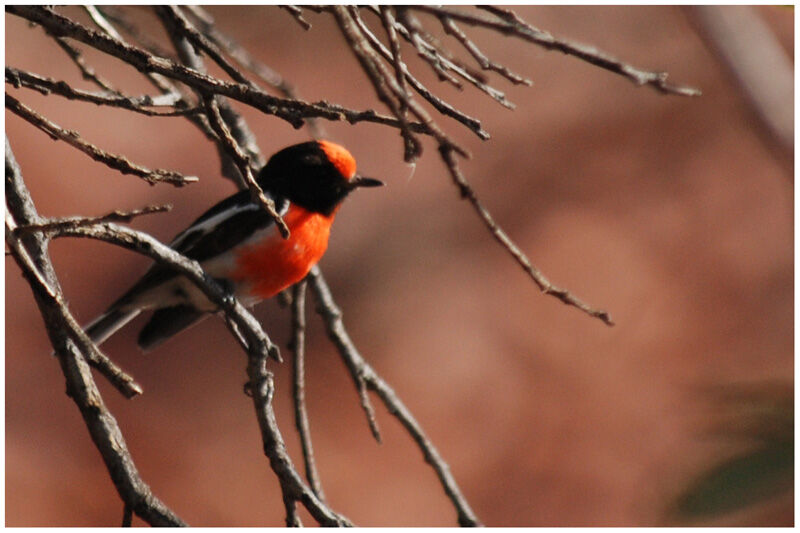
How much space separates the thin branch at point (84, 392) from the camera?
170cm

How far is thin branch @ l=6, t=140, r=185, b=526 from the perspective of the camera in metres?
1.70

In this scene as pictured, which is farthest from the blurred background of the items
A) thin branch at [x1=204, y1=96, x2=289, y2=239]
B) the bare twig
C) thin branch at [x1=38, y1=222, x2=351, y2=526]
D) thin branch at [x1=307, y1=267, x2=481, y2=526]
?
the bare twig

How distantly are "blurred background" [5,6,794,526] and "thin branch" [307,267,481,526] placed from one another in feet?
11.2

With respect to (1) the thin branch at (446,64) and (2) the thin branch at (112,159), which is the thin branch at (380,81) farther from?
(2) the thin branch at (112,159)

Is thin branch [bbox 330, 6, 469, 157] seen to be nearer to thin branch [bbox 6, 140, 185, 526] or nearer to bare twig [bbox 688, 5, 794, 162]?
bare twig [bbox 688, 5, 794, 162]

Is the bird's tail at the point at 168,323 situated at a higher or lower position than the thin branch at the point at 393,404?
higher

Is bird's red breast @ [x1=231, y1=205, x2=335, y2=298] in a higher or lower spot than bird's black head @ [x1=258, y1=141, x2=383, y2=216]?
lower

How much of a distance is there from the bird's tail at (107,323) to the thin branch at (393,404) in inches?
36.0

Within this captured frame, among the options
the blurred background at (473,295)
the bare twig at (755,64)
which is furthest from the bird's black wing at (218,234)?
the blurred background at (473,295)

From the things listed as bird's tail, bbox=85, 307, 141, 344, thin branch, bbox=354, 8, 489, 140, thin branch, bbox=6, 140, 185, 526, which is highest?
bird's tail, bbox=85, 307, 141, 344

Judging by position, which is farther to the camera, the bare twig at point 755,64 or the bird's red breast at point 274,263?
the bird's red breast at point 274,263

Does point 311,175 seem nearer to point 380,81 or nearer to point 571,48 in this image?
point 380,81

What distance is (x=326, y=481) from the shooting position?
653 cm

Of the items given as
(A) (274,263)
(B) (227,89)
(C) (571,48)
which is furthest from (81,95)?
(A) (274,263)
